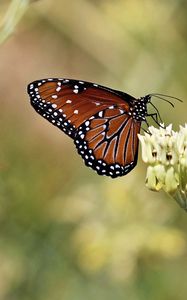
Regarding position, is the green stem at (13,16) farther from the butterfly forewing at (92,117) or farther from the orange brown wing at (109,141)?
the orange brown wing at (109,141)

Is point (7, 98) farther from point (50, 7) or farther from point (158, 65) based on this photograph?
point (158, 65)

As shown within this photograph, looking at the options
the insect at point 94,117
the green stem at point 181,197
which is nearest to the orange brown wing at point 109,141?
the insect at point 94,117

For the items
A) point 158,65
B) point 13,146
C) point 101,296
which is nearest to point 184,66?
point 158,65

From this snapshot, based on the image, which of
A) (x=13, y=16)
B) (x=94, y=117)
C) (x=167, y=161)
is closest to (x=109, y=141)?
(x=94, y=117)

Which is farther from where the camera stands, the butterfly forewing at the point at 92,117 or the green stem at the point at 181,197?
the butterfly forewing at the point at 92,117

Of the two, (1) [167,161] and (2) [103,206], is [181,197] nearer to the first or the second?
(1) [167,161]
